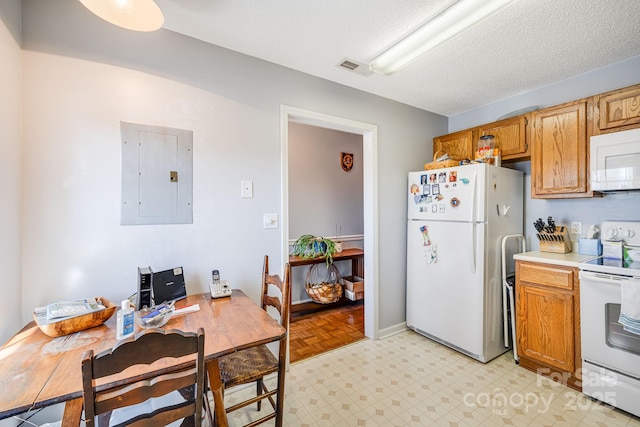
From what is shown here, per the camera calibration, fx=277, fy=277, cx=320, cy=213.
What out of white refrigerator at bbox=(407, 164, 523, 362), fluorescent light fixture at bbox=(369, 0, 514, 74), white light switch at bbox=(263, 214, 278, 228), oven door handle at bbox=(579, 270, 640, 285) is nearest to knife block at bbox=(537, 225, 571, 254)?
white refrigerator at bbox=(407, 164, 523, 362)

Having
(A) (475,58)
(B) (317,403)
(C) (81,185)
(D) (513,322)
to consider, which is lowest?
(B) (317,403)

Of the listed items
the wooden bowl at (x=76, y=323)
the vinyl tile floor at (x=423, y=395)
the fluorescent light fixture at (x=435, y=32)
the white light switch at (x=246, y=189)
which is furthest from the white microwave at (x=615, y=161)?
the wooden bowl at (x=76, y=323)

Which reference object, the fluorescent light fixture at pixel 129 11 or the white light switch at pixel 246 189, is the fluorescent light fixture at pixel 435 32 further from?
the fluorescent light fixture at pixel 129 11

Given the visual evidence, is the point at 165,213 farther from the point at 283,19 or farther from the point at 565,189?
the point at 565,189

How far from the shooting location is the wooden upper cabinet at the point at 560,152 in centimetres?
208

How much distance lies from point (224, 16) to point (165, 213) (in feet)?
4.03

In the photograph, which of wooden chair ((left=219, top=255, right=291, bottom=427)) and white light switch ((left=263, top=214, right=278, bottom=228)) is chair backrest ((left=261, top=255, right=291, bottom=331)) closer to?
wooden chair ((left=219, top=255, right=291, bottom=427))

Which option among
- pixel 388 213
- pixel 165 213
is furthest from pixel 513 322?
pixel 165 213

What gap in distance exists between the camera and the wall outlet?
231cm

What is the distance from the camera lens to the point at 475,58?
2006 mm

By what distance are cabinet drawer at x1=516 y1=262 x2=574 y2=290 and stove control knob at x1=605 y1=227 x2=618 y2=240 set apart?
21.5 inches

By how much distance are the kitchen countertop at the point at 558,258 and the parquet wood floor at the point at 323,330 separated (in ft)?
5.31

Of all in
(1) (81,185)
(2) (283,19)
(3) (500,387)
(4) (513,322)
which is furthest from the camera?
(4) (513,322)

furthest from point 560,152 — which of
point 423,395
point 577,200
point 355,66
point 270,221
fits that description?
point 270,221
